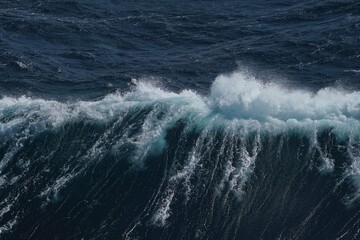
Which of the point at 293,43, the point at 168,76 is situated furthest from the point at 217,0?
the point at 168,76

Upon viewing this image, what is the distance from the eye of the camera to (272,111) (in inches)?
2709

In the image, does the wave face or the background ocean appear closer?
the wave face

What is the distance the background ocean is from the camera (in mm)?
56531

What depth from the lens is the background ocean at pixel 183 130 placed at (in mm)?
56531

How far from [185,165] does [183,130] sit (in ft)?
21.0

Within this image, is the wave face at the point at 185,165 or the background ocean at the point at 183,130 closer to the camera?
the wave face at the point at 185,165

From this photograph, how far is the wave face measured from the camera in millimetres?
55719

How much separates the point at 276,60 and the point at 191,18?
23.3 metres

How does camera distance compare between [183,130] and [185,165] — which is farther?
[183,130]

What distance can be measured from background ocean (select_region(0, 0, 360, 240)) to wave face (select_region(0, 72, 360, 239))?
0.16m

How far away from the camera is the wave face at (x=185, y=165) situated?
183ft

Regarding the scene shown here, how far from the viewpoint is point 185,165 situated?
62.5m

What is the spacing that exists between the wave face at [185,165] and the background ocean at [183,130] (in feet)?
0.53

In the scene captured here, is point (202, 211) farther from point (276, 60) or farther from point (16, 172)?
point (276, 60)
